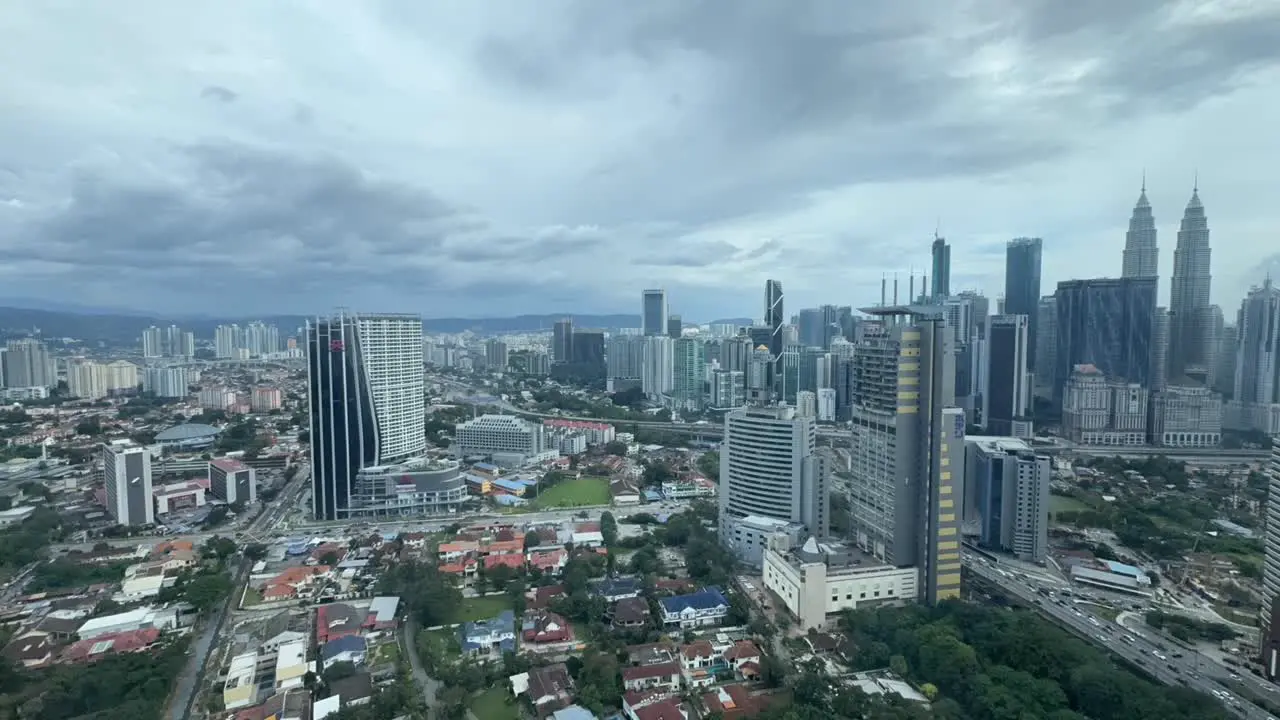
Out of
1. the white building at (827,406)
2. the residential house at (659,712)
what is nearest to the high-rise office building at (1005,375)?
the white building at (827,406)

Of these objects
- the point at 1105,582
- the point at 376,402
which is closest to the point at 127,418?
the point at 376,402

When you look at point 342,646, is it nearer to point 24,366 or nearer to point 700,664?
point 700,664

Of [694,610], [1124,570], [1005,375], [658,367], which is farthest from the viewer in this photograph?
[658,367]

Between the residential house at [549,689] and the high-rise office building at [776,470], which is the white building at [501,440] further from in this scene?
the residential house at [549,689]

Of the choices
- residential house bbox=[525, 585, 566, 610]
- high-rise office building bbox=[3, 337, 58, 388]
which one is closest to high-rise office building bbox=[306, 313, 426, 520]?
residential house bbox=[525, 585, 566, 610]

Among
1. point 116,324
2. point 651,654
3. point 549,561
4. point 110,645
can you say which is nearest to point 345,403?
point 549,561

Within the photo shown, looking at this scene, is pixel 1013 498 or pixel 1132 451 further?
pixel 1132 451
